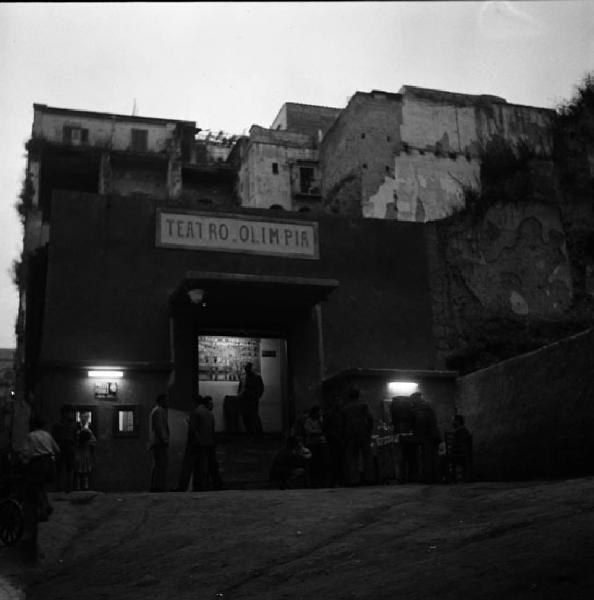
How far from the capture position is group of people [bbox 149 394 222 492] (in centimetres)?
1401

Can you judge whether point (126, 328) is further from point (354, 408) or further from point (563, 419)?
point (563, 419)

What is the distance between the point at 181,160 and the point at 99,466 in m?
29.8

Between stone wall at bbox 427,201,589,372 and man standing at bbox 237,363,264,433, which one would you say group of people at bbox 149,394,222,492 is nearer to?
man standing at bbox 237,363,264,433

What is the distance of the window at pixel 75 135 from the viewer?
43.3m

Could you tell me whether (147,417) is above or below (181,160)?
below

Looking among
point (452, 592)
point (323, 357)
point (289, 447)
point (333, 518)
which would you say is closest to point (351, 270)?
point (323, 357)

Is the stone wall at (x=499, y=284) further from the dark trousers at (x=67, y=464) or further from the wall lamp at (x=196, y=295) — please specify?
the dark trousers at (x=67, y=464)

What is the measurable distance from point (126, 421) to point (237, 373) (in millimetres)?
4339

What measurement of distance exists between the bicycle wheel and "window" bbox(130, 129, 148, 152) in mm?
36359

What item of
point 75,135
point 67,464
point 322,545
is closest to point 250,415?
point 67,464

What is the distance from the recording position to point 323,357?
19.6 metres

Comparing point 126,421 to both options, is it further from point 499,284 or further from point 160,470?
point 499,284

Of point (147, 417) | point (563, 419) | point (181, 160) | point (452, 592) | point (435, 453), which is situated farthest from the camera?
point (181, 160)

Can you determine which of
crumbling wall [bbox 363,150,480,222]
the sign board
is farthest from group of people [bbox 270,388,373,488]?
crumbling wall [bbox 363,150,480,222]
